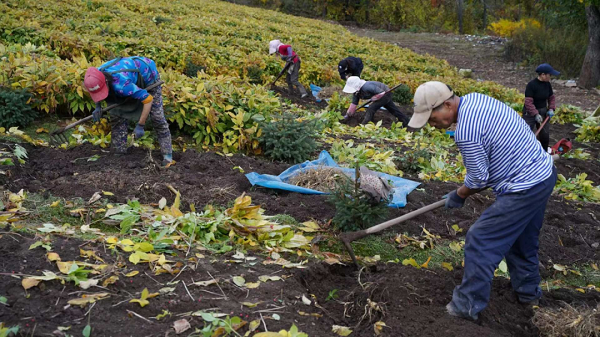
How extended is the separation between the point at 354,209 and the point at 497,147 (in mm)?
1546

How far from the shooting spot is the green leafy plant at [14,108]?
661 cm

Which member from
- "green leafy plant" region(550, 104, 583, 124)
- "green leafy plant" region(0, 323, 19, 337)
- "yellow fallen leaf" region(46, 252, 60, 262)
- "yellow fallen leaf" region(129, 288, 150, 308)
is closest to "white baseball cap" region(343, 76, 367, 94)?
"green leafy plant" region(550, 104, 583, 124)

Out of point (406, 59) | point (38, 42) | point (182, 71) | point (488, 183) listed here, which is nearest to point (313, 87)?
point (182, 71)

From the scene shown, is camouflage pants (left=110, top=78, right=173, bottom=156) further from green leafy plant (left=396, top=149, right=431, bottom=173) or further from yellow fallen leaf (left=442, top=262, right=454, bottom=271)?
yellow fallen leaf (left=442, top=262, right=454, bottom=271)

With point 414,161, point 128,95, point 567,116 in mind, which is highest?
point 128,95

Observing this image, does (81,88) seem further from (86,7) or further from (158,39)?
(86,7)

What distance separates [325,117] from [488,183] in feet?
19.1

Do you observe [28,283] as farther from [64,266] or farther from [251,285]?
[251,285]

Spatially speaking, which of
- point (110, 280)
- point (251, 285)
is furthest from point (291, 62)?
point (110, 280)

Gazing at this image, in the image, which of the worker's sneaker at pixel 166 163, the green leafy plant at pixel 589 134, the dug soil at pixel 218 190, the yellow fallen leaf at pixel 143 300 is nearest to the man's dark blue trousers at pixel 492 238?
the dug soil at pixel 218 190

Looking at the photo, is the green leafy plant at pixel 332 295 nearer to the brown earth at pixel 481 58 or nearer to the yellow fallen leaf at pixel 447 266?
the yellow fallen leaf at pixel 447 266

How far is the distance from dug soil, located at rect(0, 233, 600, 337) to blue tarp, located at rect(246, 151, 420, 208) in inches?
53.9

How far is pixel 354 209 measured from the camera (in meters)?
4.61

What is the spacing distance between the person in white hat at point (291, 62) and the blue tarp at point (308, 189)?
215 inches
